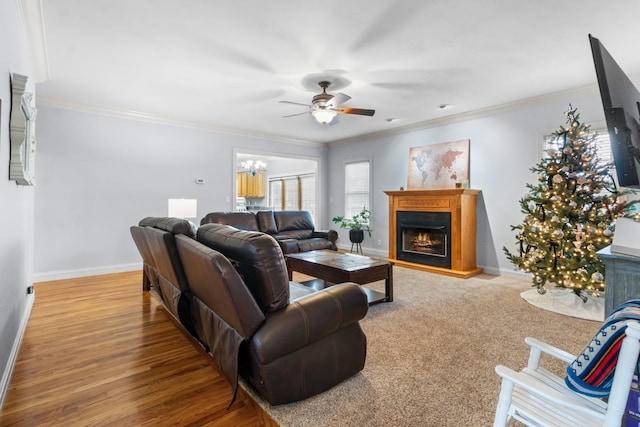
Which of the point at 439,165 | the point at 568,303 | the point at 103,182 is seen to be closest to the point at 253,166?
the point at 103,182

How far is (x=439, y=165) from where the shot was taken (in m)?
5.60

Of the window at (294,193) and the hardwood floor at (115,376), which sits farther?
the window at (294,193)

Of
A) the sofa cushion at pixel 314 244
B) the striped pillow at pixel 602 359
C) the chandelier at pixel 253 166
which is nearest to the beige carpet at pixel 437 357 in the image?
the striped pillow at pixel 602 359

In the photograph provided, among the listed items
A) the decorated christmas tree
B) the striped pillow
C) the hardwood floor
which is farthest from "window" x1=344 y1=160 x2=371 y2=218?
the striped pillow

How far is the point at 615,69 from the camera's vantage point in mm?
1381

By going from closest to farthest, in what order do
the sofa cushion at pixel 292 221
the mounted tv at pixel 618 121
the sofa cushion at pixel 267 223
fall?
the mounted tv at pixel 618 121
the sofa cushion at pixel 267 223
the sofa cushion at pixel 292 221

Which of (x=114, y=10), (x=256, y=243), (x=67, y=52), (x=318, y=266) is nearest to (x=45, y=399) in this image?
(x=256, y=243)

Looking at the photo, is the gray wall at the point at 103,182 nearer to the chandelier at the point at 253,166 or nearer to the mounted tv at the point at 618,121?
the chandelier at the point at 253,166

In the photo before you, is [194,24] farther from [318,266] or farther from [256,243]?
[318,266]

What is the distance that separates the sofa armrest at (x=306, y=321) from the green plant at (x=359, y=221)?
477cm

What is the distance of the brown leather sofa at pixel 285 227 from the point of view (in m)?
5.36

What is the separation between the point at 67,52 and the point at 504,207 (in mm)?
5835

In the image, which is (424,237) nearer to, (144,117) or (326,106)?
(326,106)

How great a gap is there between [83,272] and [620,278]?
6026mm
